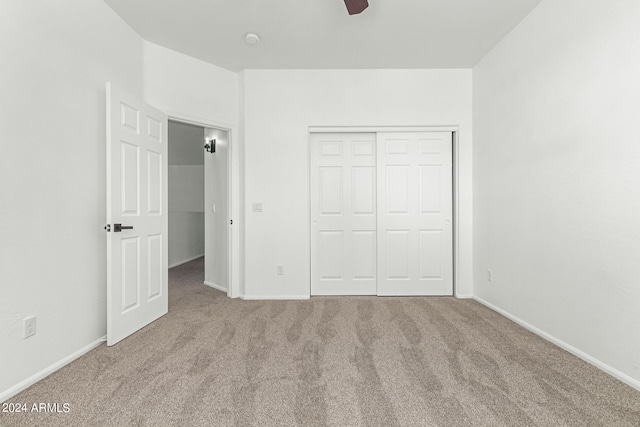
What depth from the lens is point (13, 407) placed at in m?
1.48

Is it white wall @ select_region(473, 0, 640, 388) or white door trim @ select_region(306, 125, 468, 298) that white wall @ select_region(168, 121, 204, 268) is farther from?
white wall @ select_region(473, 0, 640, 388)

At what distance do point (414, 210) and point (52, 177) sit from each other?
131 inches

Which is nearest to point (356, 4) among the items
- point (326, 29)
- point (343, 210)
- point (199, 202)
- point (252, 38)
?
point (326, 29)

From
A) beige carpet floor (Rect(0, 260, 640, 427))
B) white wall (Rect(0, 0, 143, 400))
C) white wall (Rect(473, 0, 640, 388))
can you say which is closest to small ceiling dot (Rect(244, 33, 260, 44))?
white wall (Rect(0, 0, 143, 400))

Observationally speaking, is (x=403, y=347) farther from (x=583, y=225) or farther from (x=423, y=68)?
(x=423, y=68)

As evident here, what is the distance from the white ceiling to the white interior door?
78 centimetres

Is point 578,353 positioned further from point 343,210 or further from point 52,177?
point 52,177

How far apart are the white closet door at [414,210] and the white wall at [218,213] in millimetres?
1958

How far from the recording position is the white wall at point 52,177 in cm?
160

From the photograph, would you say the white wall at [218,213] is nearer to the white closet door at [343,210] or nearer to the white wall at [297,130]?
the white wall at [297,130]

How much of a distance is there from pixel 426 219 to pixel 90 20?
3650mm

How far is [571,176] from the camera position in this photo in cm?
202

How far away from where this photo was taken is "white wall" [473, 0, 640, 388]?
1.68 m

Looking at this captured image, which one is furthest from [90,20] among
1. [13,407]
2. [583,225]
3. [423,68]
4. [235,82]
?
[583,225]
